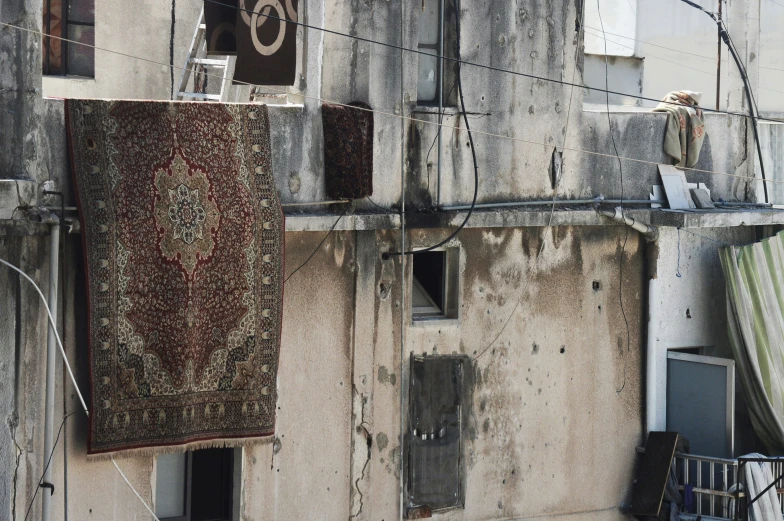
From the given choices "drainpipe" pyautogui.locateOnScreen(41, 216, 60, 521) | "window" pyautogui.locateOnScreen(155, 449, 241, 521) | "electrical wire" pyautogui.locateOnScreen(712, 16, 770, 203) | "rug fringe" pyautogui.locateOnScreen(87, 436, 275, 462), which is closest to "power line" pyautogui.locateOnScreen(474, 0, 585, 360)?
"electrical wire" pyautogui.locateOnScreen(712, 16, 770, 203)

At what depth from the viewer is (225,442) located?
33.6 ft

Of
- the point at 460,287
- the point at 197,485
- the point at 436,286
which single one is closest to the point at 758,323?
the point at 460,287

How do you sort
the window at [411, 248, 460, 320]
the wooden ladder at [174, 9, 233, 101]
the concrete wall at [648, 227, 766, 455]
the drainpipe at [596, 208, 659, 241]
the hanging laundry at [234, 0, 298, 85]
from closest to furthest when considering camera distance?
the hanging laundry at [234, 0, 298, 85], the window at [411, 248, 460, 320], the wooden ladder at [174, 9, 233, 101], the drainpipe at [596, 208, 659, 241], the concrete wall at [648, 227, 766, 455]

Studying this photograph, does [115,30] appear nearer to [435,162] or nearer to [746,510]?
[435,162]

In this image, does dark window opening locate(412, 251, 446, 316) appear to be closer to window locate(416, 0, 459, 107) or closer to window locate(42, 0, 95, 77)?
window locate(416, 0, 459, 107)

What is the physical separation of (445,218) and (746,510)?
413 centimetres

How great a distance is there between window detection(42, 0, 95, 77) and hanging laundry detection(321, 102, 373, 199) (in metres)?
4.50

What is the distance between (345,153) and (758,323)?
194 inches

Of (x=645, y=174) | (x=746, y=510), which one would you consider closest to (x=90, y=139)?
(x=645, y=174)

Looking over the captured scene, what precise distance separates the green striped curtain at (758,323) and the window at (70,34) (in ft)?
23.2

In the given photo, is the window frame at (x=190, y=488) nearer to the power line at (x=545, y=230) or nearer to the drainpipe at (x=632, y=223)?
the power line at (x=545, y=230)

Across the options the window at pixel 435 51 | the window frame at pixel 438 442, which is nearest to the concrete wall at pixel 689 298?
the window frame at pixel 438 442

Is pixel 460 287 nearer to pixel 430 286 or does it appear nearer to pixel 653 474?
pixel 430 286

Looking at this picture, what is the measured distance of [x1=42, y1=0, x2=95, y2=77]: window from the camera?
14.1 meters
